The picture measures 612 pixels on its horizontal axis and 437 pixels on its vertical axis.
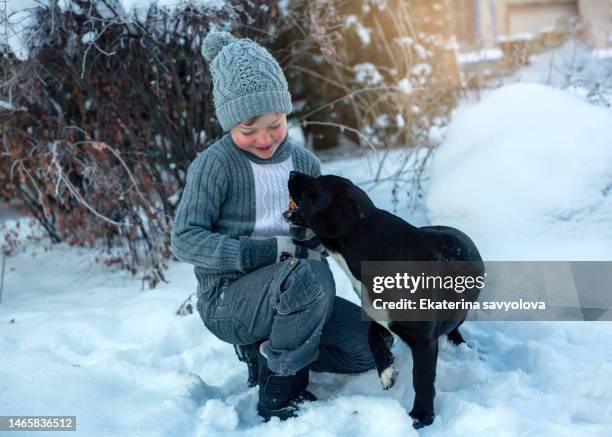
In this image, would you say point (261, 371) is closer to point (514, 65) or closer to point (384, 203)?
point (384, 203)

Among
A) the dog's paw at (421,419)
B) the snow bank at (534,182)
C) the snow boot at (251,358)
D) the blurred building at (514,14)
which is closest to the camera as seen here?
the dog's paw at (421,419)

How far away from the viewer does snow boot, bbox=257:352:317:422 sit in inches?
86.5

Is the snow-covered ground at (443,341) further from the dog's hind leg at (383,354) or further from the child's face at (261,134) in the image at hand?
the child's face at (261,134)

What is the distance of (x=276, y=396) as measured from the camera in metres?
2.21

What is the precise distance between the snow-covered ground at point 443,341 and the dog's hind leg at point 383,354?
0.09 metres

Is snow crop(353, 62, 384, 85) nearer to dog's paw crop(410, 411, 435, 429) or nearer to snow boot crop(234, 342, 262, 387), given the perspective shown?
snow boot crop(234, 342, 262, 387)

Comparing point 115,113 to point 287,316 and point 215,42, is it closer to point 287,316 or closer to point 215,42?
point 215,42

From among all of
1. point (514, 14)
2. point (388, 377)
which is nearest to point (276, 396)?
point (388, 377)

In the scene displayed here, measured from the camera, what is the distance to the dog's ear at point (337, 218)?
211 cm

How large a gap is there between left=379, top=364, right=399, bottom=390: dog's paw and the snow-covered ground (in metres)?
0.08

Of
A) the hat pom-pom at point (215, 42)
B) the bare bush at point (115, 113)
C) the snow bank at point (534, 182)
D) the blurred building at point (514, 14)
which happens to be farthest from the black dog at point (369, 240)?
the blurred building at point (514, 14)

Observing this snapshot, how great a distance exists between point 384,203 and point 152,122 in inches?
63.4

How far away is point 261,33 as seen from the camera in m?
3.59

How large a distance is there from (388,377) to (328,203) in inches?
26.5
